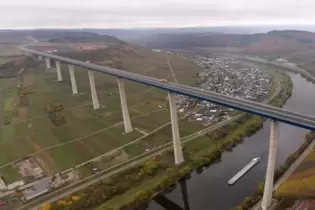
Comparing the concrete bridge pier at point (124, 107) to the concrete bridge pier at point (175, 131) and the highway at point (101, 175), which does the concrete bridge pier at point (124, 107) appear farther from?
the concrete bridge pier at point (175, 131)

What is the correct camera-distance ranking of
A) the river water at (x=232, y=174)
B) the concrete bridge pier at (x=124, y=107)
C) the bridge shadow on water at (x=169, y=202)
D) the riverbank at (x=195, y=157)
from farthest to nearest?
the concrete bridge pier at (x=124, y=107)
the riverbank at (x=195, y=157)
the river water at (x=232, y=174)
the bridge shadow on water at (x=169, y=202)

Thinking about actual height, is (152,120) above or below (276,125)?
below

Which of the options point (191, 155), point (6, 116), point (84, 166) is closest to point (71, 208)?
point (84, 166)

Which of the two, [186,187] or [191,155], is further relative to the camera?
[191,155]

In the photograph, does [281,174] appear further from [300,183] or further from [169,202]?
[169,202]

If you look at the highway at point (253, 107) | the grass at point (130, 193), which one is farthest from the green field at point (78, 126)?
the highway at point (253, 107)

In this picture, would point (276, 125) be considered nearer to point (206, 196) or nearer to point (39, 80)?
point (206, 196)

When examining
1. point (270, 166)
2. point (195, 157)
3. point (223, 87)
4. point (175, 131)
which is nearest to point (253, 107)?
point (270, 166)
